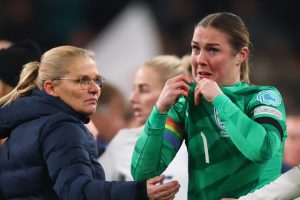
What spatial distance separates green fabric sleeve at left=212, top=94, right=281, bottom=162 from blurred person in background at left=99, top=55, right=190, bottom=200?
184 centimetres

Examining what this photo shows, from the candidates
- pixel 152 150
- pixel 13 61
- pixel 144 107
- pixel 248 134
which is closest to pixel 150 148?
pixel 152 150

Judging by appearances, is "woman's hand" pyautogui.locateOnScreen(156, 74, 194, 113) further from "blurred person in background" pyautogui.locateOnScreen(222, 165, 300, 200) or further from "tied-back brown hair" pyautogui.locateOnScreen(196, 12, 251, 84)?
"blurred person in background" pyautogui.locateOnScreen(222, 165, 300, 200)

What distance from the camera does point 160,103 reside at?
405 cm

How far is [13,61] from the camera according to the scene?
16.8 feet

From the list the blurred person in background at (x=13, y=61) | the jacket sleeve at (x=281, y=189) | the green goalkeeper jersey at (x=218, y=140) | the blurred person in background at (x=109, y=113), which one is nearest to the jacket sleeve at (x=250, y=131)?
the green goalkeeper jersey at (x=218, y=140)

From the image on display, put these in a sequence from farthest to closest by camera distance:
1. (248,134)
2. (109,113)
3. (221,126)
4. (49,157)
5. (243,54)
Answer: (109,113) < (243,54) < (221,126) < (49,157) < (248,134)

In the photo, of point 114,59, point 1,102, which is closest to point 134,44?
point 114,59

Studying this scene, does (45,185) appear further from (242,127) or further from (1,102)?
(242,127)

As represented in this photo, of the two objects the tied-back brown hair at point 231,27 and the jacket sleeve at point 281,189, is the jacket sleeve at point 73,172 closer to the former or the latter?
the jacket sleeve at point 281,189

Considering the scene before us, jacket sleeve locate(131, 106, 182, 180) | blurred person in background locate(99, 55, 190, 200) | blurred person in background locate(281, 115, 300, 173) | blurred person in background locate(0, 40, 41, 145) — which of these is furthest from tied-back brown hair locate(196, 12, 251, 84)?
blurred person in background locate(281, 115, 300, 173)

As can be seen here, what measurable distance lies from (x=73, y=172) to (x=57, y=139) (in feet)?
0.58

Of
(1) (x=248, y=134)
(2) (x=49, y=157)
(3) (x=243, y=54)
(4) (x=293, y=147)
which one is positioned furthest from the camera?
(4) (x=293, y=147)

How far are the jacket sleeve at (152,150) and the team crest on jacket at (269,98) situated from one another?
45 centimetres

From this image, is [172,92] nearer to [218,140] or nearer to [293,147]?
[218,140]
